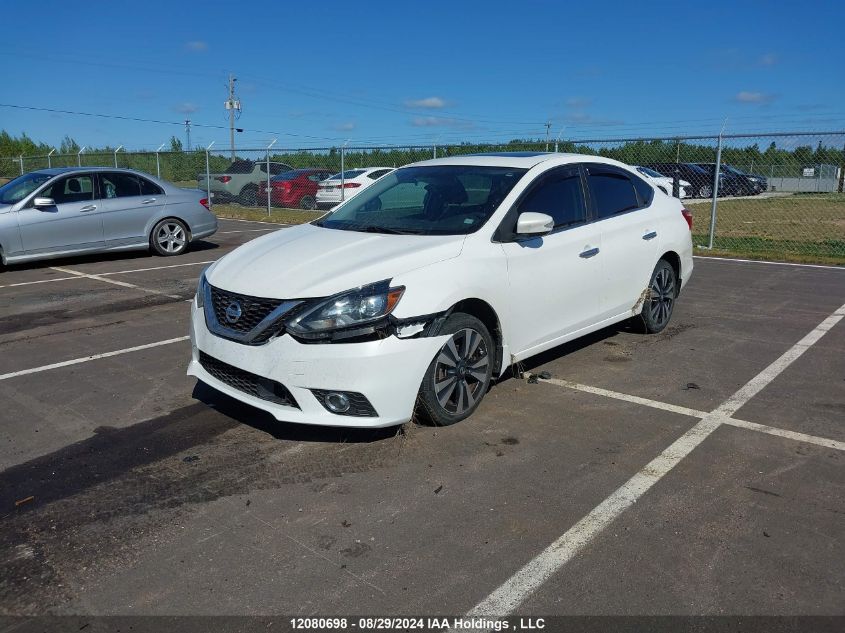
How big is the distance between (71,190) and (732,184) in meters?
22.3

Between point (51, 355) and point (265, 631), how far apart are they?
4.55 meters

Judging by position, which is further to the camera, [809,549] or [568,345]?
[568,345]

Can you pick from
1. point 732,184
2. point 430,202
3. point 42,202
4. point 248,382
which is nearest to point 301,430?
point 248,382

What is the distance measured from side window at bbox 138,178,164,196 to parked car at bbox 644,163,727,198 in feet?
59.3

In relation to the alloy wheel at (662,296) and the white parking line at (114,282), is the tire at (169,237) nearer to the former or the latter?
the white parking line at (114,282)

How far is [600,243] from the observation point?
577 cm

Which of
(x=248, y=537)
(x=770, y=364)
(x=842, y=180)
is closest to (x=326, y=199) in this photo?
(x=842, y=180)

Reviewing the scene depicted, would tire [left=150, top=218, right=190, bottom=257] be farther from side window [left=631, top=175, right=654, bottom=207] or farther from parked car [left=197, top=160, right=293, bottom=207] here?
parked car [left=197, top=160, right=293, bottom=207]

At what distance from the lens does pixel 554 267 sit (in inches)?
207

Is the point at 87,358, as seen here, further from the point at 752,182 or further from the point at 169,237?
the point at 752,182

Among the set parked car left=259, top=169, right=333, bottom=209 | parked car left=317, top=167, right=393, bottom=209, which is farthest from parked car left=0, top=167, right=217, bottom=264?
parked car left=259, top=169, right=333, bottom=209

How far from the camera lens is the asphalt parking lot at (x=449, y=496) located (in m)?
2.95

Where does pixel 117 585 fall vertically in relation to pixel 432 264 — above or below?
below

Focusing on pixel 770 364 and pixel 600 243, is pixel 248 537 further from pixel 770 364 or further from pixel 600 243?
pixel 770 364
